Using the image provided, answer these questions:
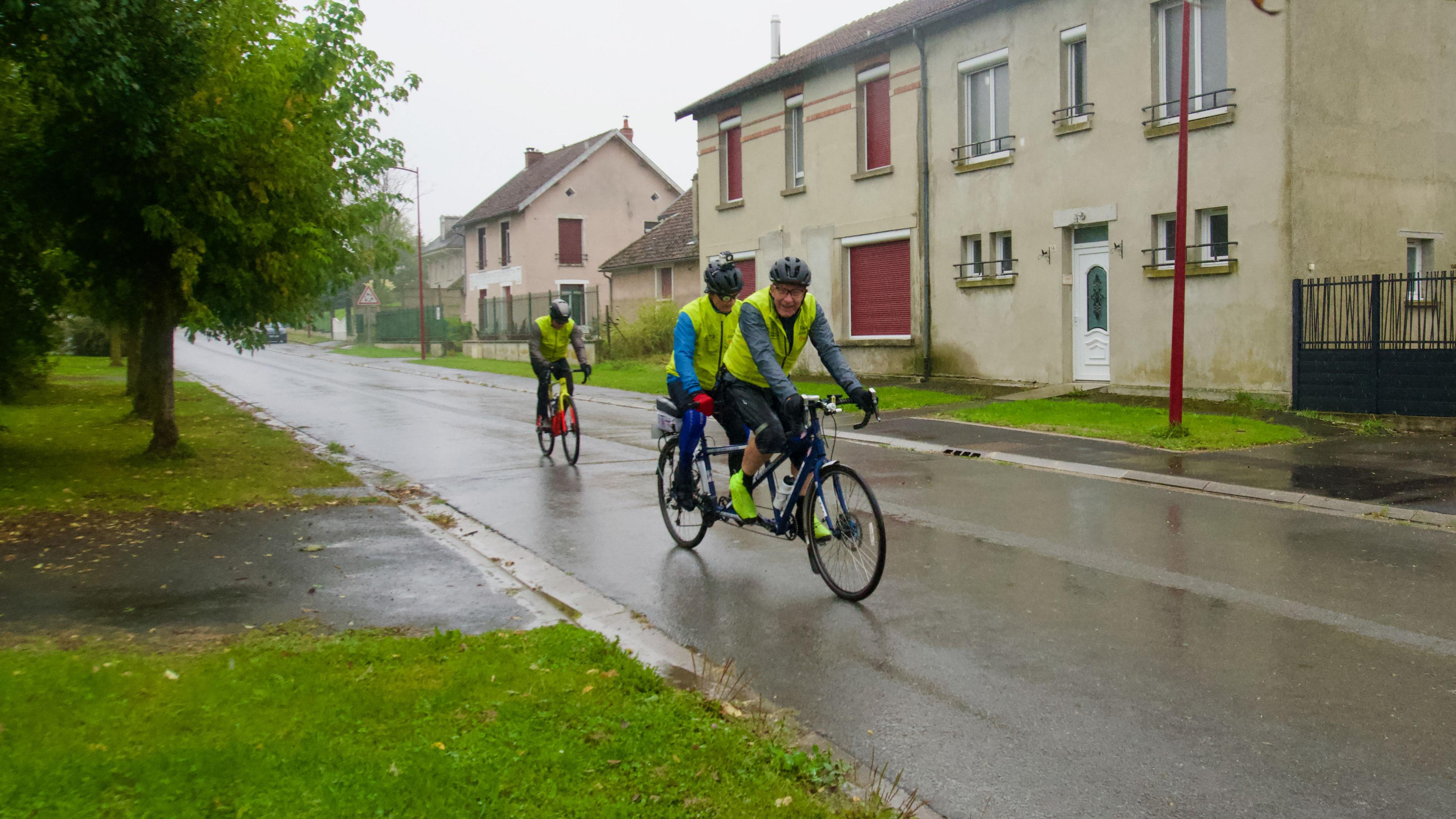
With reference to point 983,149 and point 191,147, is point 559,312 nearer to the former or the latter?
point 191,147

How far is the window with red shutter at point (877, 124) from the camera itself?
22703 mm

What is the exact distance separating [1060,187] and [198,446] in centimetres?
1400

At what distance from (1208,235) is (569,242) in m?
37.1

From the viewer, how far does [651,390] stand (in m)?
23.0

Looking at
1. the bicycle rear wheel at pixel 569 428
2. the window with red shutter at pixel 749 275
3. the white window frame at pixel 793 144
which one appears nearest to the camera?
the bicycle rear wheel at pixel 569 428

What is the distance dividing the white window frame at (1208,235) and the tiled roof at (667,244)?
66.4ft

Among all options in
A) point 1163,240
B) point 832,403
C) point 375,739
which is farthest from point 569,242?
point 375,739

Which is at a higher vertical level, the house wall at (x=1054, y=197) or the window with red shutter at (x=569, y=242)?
the window with red shutter at (x=569, y=242)

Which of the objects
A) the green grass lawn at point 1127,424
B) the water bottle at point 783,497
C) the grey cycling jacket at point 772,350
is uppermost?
the grey cycling jacket at point 772,350

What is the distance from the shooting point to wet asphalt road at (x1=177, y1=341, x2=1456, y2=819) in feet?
12.6

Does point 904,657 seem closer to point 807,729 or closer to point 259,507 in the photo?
point 807,729

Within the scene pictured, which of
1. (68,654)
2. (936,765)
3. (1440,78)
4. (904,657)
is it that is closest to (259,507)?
(68,654)

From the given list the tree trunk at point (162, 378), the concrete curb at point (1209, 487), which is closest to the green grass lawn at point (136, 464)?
the tree trunk at point (162, 378)

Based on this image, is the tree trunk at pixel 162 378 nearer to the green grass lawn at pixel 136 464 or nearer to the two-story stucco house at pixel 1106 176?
the green grass lawn at pixel 136 464
